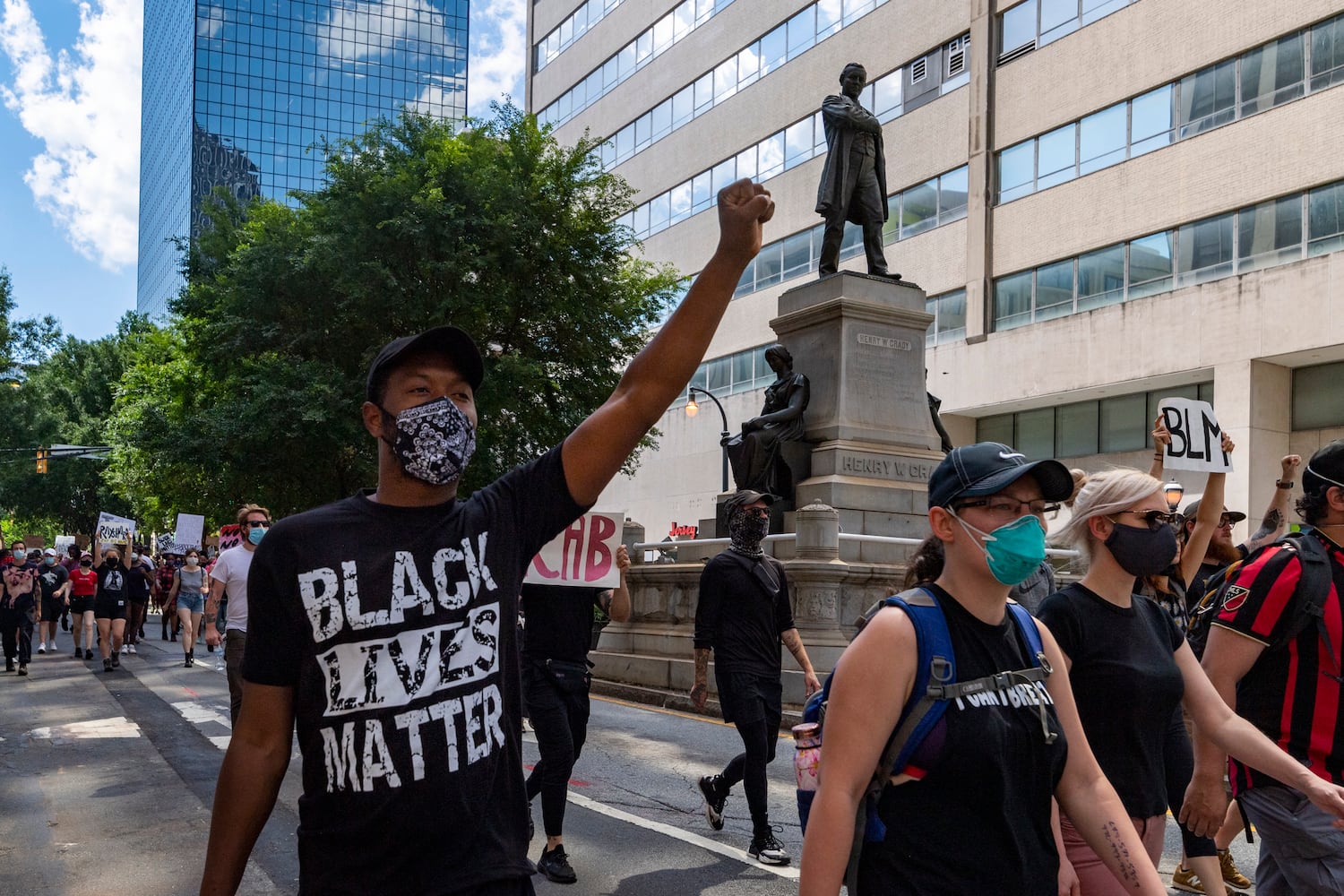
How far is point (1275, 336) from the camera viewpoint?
2691 centimetres

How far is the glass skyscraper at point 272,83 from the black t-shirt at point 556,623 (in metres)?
120

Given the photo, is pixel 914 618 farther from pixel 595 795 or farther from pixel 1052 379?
pixel 1052 379

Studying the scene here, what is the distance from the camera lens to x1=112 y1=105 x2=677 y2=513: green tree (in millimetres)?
27047

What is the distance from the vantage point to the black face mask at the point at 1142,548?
3840mm

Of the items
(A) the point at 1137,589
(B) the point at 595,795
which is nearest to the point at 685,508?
Answer: (B) the point at 595,795

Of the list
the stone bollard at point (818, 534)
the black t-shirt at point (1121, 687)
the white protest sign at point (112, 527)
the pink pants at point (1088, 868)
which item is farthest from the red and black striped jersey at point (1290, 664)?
the white protest sign at point (112, 527)

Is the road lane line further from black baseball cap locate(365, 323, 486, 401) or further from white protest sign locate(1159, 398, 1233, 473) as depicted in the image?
black baseball cap locate(365, 323, 486, 401)

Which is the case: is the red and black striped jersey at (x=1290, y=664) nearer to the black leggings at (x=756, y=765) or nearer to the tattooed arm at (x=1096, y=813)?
the tattooed arm at (x=1096, y=813)

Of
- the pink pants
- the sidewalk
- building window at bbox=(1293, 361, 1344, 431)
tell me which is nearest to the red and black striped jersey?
the pink pants

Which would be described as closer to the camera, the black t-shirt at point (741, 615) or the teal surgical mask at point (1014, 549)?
the teal surgical mask at point (1014, 549)

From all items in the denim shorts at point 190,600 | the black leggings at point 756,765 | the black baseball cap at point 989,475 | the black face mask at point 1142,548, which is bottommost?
the denim shorts at point 190,600

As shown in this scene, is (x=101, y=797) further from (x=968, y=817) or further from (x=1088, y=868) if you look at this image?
(x=968, y=817)

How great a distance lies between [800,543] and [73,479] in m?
50.9

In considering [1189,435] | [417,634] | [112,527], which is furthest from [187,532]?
[417,634]
